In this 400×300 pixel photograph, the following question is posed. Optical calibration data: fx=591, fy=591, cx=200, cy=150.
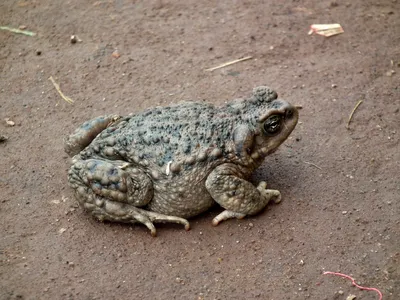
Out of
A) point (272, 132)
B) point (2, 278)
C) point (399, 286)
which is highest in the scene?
point (272, 132)

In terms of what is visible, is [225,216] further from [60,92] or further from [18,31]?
[18,31]

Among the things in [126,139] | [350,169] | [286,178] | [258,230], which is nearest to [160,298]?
[258,230]

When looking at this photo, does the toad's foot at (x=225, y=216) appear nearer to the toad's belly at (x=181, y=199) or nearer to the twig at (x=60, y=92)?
the toad's belly at (x=181, y=199)

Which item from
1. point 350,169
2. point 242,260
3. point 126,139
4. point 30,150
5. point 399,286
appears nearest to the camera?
point 399,286

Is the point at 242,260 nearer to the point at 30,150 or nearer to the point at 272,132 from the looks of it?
the point at 272,132

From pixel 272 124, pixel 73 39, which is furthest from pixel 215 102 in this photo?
pixel 73 39

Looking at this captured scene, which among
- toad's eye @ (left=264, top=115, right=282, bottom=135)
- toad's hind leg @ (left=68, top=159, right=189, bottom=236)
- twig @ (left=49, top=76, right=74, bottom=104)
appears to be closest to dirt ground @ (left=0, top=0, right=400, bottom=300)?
twig @ (left=49, top=76, right=74, bottom=104)
